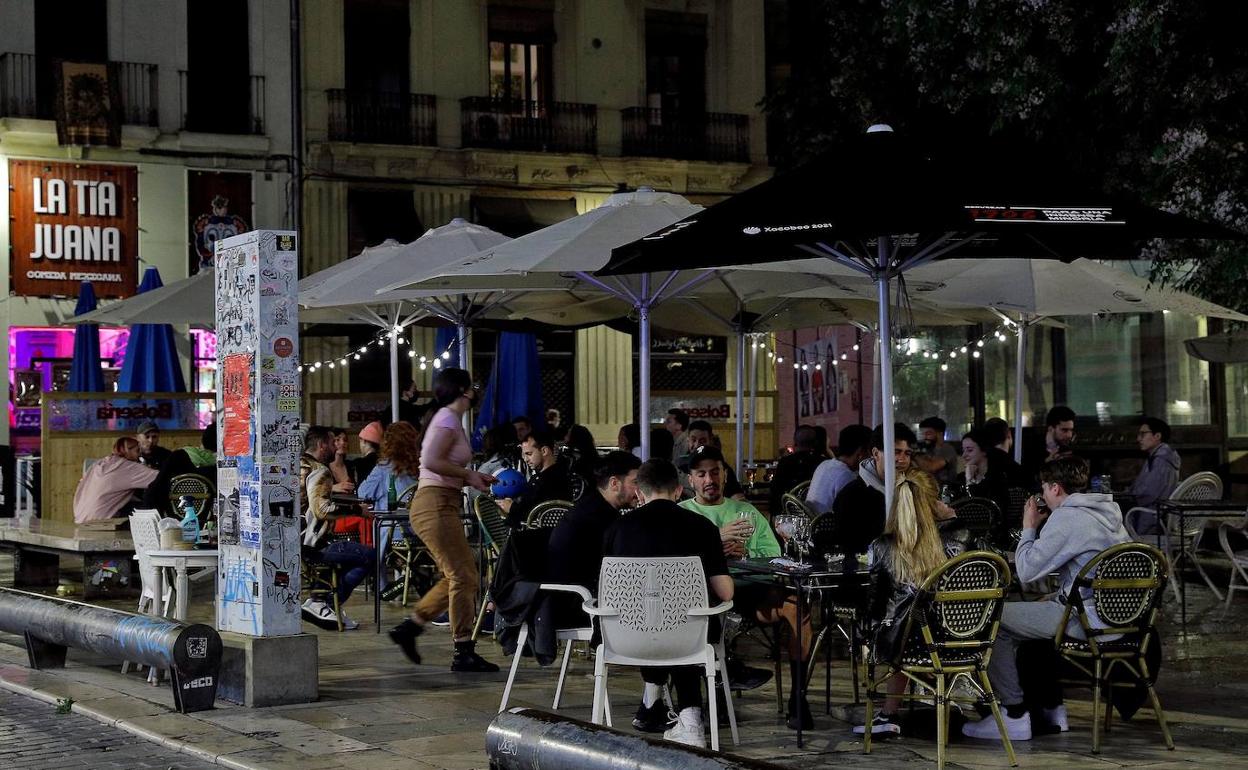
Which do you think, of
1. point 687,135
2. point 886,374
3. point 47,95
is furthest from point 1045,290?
point 47,95

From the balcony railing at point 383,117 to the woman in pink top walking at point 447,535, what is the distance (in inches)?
684

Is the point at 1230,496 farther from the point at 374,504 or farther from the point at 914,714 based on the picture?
the point at 914,714

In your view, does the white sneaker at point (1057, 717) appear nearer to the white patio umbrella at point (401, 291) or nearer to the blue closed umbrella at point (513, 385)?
the white patio umbrella at point (401, 291)

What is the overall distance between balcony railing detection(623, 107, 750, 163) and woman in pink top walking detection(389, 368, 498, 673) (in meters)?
19.0

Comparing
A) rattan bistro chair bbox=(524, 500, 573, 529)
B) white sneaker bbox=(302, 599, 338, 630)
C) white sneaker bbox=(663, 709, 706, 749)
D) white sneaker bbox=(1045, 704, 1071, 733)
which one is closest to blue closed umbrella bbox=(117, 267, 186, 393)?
white sneaker bbox=(302, 599, 338, 630)

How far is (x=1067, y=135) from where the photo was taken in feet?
62.0

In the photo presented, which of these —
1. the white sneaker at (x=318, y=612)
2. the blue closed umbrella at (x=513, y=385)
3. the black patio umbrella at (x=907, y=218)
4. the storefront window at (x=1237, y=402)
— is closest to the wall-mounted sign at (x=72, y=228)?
the blue closed umbrella at (x=513, y=385)

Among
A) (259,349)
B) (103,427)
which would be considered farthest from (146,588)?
(103,427)

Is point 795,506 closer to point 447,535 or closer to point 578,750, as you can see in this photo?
point 447,535

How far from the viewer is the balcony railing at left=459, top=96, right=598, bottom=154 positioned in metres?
28.0

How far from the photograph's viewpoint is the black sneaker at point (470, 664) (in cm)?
1042

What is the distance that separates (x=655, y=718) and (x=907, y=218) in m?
2.72

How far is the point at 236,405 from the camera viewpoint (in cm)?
926

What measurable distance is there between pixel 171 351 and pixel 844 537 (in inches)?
524
